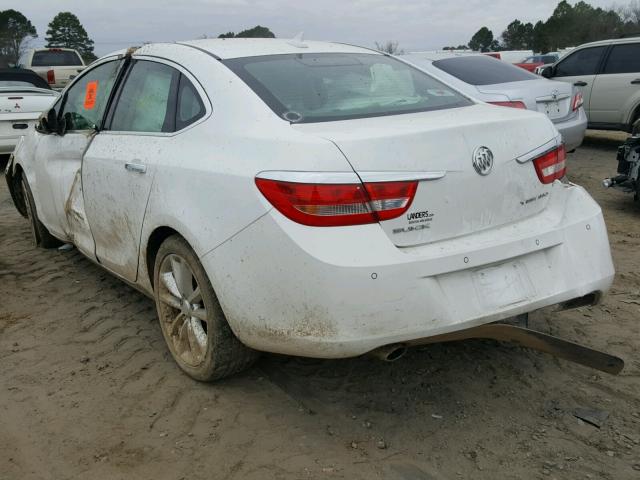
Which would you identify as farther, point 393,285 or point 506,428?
point 506,428

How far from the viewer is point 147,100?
3.51 metres

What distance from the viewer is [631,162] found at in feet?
20.3

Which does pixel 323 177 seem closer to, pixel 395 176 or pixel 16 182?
pixel 395 176

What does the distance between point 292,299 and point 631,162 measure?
4917 millimetres

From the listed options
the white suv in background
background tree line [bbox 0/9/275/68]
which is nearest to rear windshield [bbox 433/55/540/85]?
the white suv in background

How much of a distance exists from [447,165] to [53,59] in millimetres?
19430

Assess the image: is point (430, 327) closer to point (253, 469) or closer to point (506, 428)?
point (506, 428)

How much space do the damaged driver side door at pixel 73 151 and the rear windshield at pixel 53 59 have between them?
16.3 metres

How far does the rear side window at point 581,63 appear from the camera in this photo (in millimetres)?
10477

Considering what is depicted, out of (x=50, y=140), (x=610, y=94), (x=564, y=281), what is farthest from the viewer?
(x=610, y=94)

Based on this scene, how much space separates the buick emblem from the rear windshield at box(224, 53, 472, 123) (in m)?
0.47

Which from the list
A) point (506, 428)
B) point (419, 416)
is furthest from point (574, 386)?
point (419, 416)

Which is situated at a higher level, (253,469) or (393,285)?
(393,285)

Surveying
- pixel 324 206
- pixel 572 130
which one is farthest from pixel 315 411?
pixel 572 130
